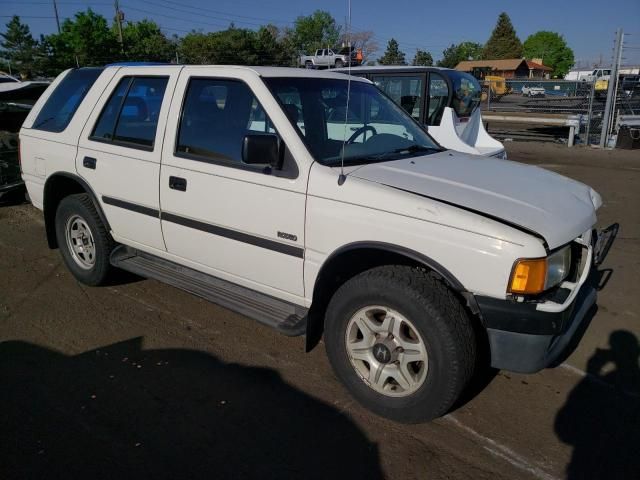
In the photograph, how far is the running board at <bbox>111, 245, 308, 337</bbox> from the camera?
3.23 meters

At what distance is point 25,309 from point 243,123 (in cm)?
252

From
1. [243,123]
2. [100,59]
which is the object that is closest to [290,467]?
[243,123]

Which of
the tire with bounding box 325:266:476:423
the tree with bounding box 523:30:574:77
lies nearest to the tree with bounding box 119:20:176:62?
the tire with bounding box 325:266:476:423

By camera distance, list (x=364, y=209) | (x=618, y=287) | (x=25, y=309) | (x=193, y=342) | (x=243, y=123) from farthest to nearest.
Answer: (x=618, y=287), (x=25, y=309), (x=193, y=342), (x=243, y=123), (x=364, y=209)

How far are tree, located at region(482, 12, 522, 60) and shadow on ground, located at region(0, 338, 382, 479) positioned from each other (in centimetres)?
11104

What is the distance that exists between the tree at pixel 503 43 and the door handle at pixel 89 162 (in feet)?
361

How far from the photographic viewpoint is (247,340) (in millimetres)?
3842

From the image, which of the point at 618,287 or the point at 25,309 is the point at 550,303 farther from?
the point at 25,309

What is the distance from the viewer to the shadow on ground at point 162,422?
8.41 ft

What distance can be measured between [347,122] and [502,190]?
3.89ft

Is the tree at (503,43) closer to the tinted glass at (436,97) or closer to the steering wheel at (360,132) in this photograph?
the tinted glass at (436,97)

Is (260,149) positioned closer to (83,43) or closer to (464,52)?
(83,43)

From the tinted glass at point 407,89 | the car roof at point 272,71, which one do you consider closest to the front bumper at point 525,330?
the car roof at point 272,71

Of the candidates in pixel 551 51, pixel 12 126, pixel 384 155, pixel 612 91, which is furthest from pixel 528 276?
pixel 551 51
